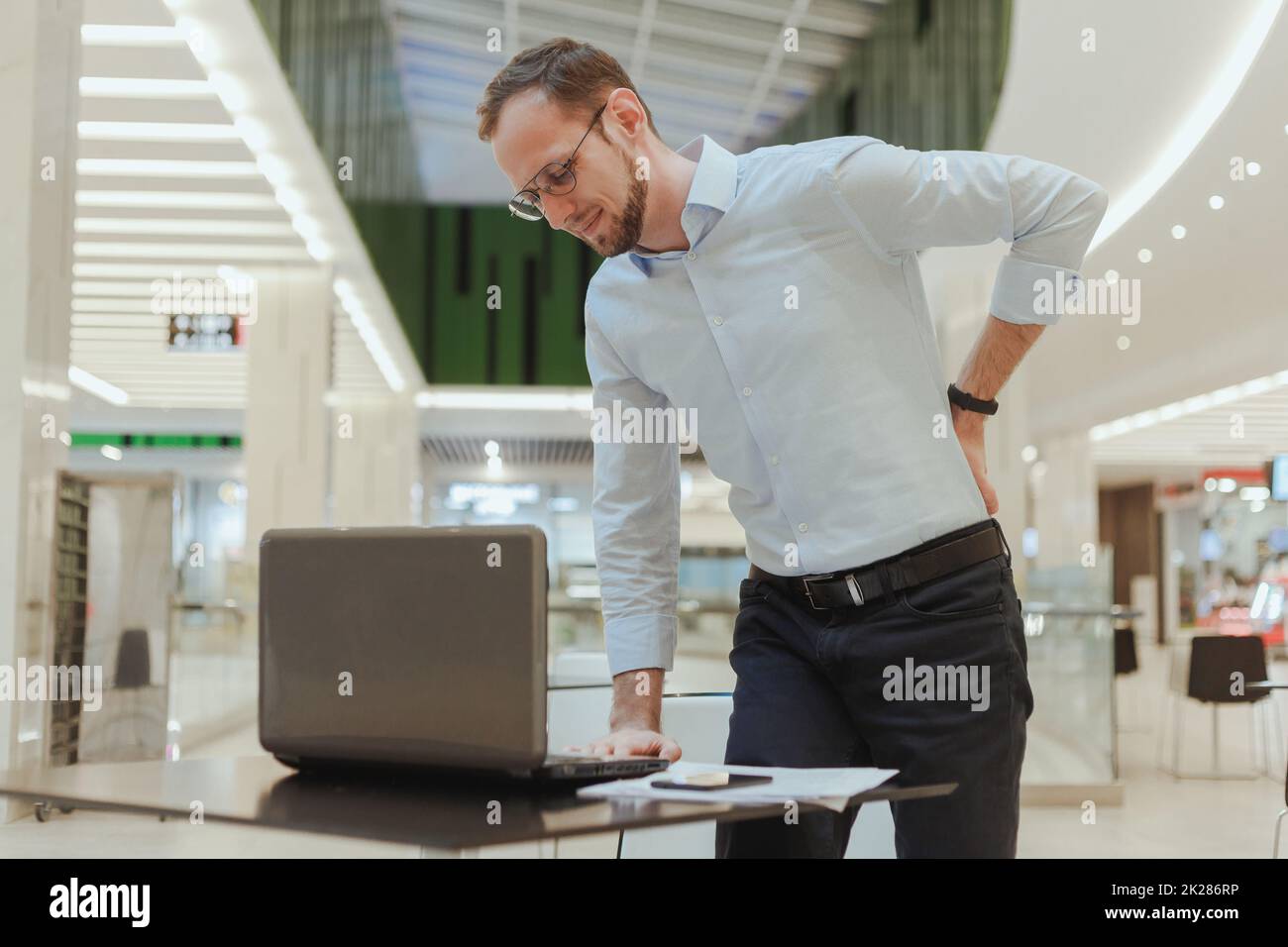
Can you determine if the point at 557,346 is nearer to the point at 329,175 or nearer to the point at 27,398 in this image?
the point at 329,175

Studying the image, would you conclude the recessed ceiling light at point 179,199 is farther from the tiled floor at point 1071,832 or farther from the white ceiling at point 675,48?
the tiled floor at point 1071,832

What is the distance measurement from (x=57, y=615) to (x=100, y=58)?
339cm

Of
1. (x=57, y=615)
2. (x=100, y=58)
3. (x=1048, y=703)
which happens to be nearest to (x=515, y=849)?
(x=57, y=615)

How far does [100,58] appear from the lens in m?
7.03

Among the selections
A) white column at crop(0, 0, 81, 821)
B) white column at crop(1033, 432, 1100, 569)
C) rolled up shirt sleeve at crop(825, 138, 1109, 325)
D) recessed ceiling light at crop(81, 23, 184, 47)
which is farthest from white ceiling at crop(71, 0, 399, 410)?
white column at crop(1033, 432, 1100, 569)

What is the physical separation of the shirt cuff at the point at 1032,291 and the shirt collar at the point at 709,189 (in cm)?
34

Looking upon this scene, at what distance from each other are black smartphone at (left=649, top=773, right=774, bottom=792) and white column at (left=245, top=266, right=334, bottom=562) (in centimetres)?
1013

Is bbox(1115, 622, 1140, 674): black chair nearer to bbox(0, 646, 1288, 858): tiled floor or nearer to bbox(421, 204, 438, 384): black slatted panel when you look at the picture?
bbox(0, 646, 1288, 858): tiled floor

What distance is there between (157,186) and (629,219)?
8.53 m

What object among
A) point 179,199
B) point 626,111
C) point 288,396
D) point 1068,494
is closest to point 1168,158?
point 179,199

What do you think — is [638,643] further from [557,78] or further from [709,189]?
[557,78]

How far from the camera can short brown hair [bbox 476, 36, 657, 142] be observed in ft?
4.57

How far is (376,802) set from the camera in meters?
1.09

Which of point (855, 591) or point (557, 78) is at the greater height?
point (557, 78)
